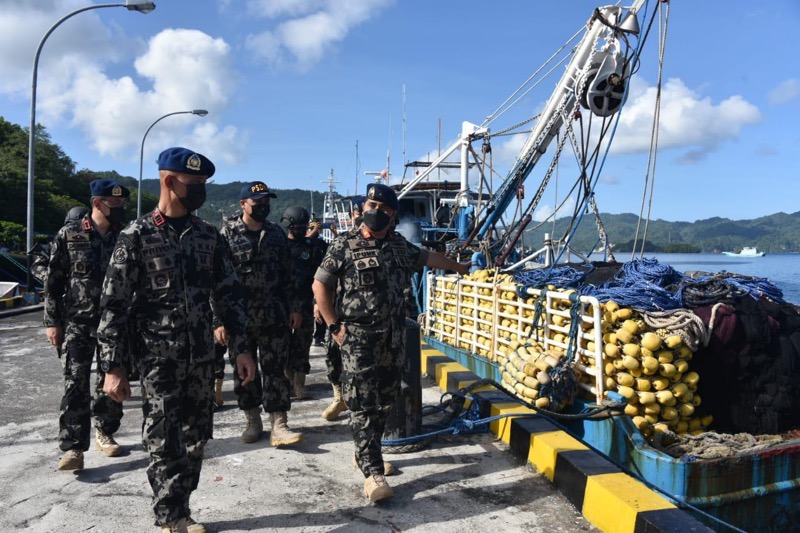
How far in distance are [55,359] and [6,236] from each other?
2006cm

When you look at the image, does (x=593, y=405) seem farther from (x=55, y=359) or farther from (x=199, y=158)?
(x=55, y=359)

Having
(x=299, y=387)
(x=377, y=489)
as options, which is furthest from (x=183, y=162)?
(x=299, y=387)

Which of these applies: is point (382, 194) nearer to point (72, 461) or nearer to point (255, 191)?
point (255, 191)

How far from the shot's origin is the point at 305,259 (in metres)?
6.29

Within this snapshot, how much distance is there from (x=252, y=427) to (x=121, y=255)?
2.15 metres

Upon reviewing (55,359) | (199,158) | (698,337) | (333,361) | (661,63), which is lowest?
(55,359)

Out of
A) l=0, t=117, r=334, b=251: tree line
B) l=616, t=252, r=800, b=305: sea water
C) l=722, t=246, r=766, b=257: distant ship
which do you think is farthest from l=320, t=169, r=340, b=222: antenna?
l=722, t=246, r=766, b=257: distant ship

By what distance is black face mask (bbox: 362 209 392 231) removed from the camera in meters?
3.47

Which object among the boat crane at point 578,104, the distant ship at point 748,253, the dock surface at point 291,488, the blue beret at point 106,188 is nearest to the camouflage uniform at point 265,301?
the dock surface at point 291,488

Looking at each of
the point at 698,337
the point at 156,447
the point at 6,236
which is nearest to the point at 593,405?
the point at 698,337

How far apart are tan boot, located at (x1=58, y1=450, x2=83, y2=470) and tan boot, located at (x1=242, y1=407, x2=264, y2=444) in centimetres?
110

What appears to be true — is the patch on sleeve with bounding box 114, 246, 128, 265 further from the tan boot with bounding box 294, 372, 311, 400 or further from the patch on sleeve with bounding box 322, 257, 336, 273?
the tan boot with bounding box 294, 372, 311, 400

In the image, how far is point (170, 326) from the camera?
9.13 ft

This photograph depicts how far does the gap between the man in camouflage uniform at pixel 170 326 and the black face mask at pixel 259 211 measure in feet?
4.80
